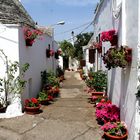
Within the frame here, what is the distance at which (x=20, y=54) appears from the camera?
1205 centimetres

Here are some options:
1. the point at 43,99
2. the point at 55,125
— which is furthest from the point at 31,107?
the point at 43,99

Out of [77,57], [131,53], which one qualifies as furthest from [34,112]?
[77,57]

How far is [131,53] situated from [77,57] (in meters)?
38.4

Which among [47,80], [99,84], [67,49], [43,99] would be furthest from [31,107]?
[67,49]

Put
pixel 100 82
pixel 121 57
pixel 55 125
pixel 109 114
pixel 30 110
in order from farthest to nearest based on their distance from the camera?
1. pixel 100 82
2. pixel 30 110
3. pixel 55 125
4. pixel 109 114
5. pixel 121 57

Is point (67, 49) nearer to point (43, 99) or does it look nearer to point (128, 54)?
point (43, 99)

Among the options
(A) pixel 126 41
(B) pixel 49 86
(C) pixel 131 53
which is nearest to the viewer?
(C) pixel 131 53

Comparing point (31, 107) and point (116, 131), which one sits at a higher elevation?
point (31, 107)

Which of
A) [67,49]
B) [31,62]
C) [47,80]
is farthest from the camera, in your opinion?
[67,49]

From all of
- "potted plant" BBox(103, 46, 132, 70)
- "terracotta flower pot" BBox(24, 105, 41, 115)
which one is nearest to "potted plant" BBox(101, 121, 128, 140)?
"potted plant" BBox(103, 46, 132, 70)

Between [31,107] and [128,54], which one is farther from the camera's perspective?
[31,107]

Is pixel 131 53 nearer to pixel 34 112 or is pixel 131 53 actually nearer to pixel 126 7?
pixel 126 7

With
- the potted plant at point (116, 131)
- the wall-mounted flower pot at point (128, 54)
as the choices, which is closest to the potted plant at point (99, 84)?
the potted plant at point (116, 131)

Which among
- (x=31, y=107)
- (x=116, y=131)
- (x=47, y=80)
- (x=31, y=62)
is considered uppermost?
(x=31, y=62)
